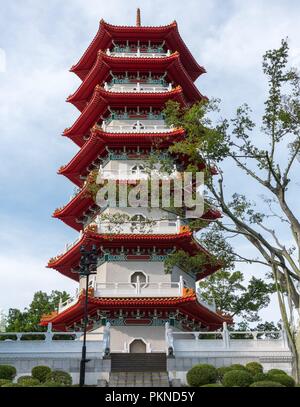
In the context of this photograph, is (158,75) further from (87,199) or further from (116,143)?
(87,199)

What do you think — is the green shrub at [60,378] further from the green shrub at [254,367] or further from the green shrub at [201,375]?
the green shrub at [254,367]

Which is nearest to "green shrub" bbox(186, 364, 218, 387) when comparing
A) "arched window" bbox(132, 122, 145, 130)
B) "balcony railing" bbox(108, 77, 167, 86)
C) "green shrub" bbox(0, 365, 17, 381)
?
"green shrub" bbox(0, 365, 17, 381)

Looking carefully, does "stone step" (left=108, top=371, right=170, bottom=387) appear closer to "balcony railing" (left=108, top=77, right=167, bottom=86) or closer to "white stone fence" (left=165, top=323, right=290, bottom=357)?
"white stone fence" (left=165, top=323, right=290, bottom=357)

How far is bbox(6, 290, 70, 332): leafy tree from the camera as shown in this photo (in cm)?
A: 4094

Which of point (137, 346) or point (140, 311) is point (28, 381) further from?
point (140, 311)

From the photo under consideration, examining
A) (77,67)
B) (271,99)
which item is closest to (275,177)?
(271,99)

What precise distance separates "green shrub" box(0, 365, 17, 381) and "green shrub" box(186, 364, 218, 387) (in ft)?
20.5

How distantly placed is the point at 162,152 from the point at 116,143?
244 cm

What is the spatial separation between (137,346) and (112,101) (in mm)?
13097

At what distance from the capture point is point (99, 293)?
913 inches

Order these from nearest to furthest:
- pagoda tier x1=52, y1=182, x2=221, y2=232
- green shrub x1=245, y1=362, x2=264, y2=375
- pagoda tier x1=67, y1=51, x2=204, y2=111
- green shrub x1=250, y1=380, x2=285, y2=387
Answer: green shrub x1=250, y1=380, x2=285, y2=387, green shrub x1=245, y1=362, x2=264, y2=375, pagoda tier x1=52, y1=182, x2=221, y2=232, pagoda tier x1=67, y1=51, x2=204, y2=111

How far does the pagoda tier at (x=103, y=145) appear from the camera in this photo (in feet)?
86.7

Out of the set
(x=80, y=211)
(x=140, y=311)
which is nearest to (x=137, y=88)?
(x=80, y=211)

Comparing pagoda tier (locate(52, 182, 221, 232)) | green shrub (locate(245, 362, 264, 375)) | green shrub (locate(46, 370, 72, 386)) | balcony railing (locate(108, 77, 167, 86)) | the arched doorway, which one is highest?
balcony railing (locate(108, 77, 167, 86))
